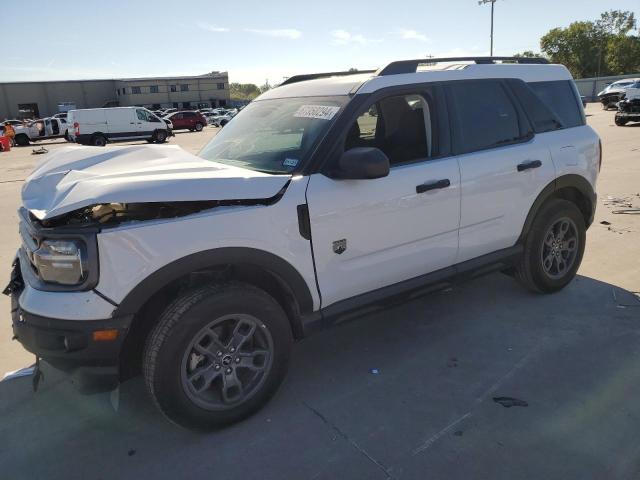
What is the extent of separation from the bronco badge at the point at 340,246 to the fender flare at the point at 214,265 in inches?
10.8

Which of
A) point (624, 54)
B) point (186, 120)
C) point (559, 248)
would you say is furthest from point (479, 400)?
point (624, 54)

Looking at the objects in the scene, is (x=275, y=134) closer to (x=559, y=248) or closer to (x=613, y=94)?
(x=559, y=248)

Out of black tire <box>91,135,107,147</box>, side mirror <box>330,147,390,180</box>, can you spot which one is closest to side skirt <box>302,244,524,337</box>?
side mirror <box>330,147,390,180</box>

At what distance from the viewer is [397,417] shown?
112 inches

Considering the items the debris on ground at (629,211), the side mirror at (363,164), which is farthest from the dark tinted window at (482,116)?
the debris on ground at (629,211)

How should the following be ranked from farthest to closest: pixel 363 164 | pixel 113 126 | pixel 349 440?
pixel 113 126, pixel 363 164, pixel 349 440

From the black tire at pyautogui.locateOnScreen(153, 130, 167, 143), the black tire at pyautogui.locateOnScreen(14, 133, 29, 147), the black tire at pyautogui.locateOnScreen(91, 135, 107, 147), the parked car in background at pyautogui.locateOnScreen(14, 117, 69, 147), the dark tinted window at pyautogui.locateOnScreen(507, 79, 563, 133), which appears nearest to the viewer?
the dark tinted window at pyautogui.locateOnScreen(507, 79, 563, 133)

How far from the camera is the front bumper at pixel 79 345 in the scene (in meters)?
2.36

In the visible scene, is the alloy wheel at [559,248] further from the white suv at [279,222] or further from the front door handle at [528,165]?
the front door handle at [528,165]

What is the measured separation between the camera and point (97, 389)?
8.16ft

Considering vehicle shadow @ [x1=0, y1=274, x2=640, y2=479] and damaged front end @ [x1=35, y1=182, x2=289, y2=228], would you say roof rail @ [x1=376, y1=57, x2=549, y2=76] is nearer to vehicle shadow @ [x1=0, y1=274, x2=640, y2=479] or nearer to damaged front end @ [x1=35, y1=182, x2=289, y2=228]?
damaged front end @ [x1=35, y1=182, x2=289, y2=228]

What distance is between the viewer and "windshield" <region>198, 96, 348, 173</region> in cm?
308

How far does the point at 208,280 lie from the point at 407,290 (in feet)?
4.46

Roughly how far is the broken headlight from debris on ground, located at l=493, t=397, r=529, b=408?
7.83 ft
